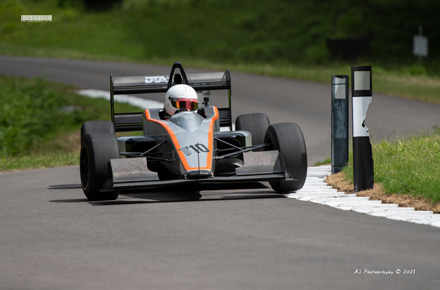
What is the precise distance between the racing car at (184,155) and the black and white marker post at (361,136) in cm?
64

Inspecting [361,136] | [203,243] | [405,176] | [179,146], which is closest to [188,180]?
[179,146]

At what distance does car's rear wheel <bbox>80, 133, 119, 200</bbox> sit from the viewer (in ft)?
26.6

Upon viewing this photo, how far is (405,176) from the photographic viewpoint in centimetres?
812

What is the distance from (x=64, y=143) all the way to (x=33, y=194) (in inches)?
369

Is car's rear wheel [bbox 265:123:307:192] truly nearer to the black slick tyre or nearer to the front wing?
the front wing

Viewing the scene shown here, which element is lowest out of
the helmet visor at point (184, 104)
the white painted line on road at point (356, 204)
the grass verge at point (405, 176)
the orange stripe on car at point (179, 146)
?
the white painted line on road at point (356, 204)

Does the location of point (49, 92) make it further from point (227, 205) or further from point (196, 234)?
point (196, 234)

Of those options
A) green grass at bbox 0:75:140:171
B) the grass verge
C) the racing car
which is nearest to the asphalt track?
the racing car

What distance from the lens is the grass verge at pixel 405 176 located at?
23.7 ft

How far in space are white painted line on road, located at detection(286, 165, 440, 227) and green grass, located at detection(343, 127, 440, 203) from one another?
322 mm

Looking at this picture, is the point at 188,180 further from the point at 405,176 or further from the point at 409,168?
the point at 409,168

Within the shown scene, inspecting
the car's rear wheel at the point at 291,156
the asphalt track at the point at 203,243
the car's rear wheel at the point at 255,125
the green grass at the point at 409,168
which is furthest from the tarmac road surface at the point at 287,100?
the asphalt track at the point at 203,243

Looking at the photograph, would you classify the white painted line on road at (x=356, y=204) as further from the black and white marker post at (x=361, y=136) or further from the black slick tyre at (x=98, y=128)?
the black slick tyre at (x=98, y=128)

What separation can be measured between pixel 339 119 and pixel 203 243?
441 centimetres
